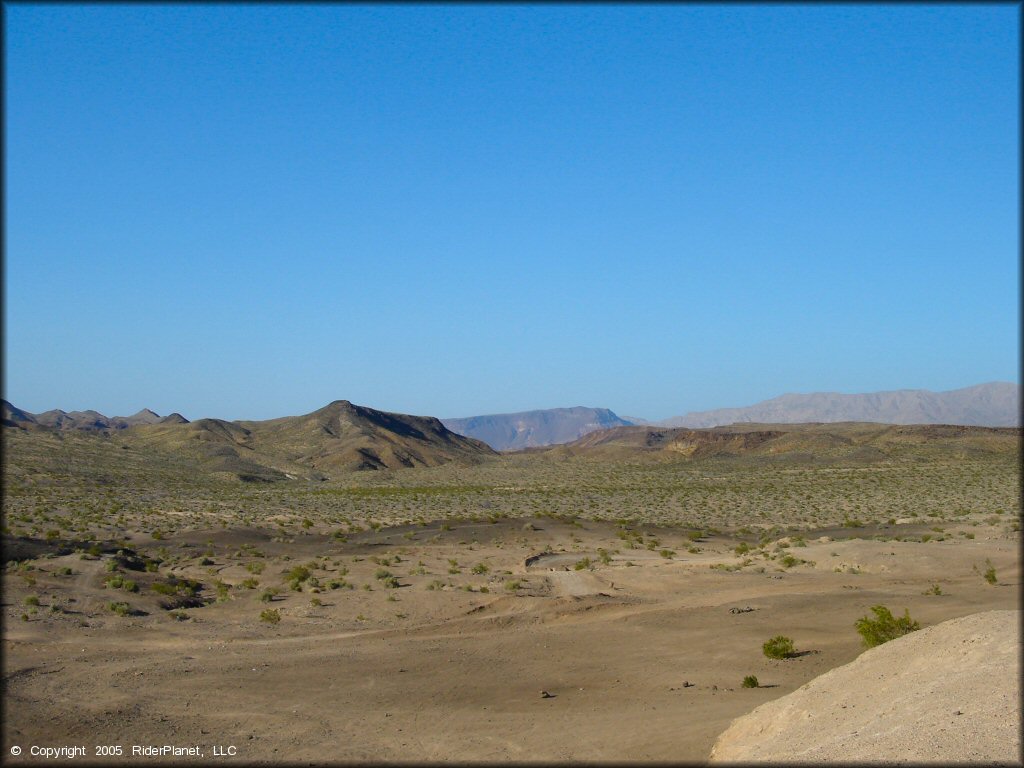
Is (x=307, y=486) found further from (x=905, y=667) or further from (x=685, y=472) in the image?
(x=905, y=667)

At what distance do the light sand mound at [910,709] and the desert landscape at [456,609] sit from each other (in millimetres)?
488

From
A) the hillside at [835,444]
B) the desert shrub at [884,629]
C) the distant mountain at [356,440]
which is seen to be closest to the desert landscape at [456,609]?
the desert shrub at [884,629]

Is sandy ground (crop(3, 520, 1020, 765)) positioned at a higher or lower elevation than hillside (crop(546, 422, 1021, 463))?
lower

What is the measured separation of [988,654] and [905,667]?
1.44 meters

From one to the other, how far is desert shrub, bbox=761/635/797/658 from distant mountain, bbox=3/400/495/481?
82682mm

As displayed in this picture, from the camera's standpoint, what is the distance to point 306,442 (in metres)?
140

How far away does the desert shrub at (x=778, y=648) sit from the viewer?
18250mm

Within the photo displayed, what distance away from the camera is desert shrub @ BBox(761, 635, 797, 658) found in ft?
59.9

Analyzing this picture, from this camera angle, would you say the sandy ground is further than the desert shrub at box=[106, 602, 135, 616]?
No

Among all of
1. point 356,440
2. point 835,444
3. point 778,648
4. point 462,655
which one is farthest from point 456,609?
point 356,440

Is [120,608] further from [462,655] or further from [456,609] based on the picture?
[462,655]

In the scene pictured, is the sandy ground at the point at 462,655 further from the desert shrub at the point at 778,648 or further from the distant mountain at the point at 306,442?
the distant mountain at the point at 306,442

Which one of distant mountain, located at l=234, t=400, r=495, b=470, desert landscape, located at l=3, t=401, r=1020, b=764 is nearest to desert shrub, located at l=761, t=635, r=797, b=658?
desert landscape, located at l=3, t=401, r=1020, b=764

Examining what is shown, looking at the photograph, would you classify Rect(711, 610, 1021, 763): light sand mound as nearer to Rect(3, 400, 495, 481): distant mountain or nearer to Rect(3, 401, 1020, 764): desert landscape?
Rect(3, 401, 1020, 764): desert landscape
